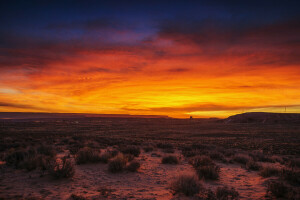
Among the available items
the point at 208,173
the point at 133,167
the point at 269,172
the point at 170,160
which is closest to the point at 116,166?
the point at 133,167

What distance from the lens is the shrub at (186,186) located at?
7125 mm

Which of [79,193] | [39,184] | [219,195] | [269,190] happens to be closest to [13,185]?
[39,184]

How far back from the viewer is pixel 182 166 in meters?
12.3

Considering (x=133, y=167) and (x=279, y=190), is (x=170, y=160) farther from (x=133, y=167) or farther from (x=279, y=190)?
(x=279, y=190)

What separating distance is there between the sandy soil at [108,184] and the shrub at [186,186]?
0.30m

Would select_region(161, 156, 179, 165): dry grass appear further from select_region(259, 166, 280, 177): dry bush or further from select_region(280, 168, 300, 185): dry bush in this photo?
select_region(280, 168, 300, 185): dry bush

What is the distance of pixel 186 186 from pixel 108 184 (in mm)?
3322

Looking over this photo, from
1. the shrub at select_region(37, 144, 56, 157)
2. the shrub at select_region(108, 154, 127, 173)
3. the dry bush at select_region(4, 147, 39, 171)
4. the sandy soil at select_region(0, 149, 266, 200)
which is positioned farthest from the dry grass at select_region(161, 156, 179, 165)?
the dry bush at select_region(4, 147, 39, 171)

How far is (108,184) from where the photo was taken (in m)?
8.42

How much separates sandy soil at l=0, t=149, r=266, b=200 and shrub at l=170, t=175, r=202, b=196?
30 cm

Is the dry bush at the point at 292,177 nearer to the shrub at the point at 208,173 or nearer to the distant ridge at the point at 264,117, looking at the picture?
the shrub at the point at 208,173

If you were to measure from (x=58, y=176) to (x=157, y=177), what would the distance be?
450cm

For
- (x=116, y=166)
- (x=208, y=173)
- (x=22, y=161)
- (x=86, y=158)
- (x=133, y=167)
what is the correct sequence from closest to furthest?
(x=208, y=173) < (x=22, y=161) < (x=116, y=166) < (x=133, y=167) < (x=86, y=158)

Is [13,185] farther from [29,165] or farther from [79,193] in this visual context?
[79,193]
